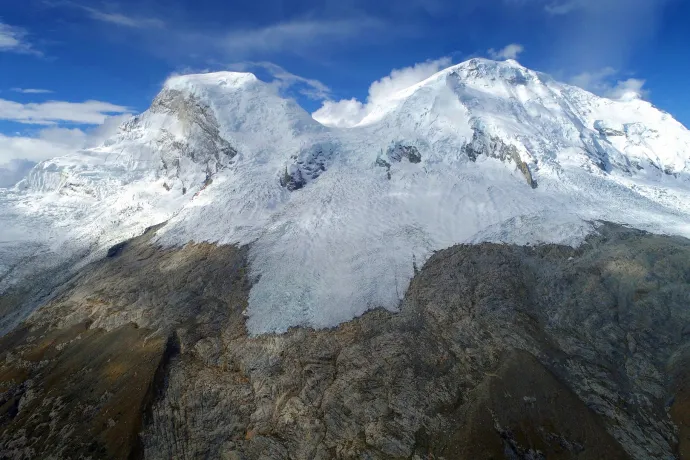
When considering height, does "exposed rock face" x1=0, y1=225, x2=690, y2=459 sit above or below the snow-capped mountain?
below

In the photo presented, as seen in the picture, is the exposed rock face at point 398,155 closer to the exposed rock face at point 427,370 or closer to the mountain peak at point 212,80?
the exposed rock face at point 427,370

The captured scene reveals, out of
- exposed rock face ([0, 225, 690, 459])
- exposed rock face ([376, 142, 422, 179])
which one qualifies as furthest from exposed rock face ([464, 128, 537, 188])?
exposed rock face ([0, 225, 690, 459])

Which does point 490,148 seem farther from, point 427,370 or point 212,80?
point 212,80

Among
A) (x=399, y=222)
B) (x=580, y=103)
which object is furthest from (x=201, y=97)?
(x=580, y=103)

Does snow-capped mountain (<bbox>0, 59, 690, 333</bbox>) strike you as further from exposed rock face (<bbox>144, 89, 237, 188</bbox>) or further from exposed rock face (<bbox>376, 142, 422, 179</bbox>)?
exposed rock face (<bbox>144, 89, 237, 188</bbox>)

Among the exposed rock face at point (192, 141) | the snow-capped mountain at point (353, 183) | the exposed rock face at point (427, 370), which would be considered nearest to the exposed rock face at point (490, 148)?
the snow-capped mountain at point (353, 183)

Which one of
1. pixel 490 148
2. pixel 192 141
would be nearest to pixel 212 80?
pixel 192 141
